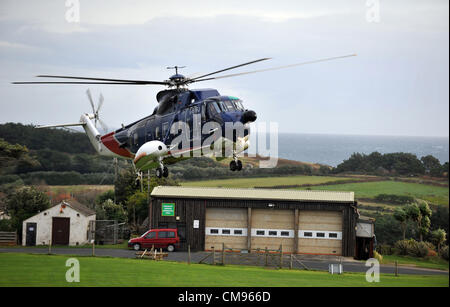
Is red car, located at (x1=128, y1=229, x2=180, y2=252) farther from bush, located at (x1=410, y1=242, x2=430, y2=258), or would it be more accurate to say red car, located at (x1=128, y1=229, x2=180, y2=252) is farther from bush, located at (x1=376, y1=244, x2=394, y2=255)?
bush, located at (x1=410, y1=242, x2=430, y2=258)

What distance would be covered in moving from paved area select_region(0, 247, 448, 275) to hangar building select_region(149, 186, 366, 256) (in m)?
1.77

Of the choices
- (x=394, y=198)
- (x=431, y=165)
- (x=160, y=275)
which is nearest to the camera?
(x=160, y=275)

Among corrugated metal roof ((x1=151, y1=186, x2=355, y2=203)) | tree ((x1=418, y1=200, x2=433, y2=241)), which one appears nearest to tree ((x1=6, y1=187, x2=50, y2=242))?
corrugated metal roof ((x1=151, y1=186, x2=355, y2=203))

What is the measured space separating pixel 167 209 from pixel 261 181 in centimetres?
2508

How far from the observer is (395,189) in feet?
273

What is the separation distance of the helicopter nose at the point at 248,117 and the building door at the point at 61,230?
3577 cm

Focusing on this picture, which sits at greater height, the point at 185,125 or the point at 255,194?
the point at 185,125

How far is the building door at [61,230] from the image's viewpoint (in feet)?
183

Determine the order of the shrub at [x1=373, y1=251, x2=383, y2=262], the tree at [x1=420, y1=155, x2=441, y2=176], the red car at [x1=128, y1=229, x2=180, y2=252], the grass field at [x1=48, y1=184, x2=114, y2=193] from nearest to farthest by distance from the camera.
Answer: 1. the red car at [x1=128, y1=229, x2=180, y2=252]
2. the shrub at [x1=373, y1=251, x2=383, y2=262]
3. the grass field at [x1=48, y1=184, x2=114, y2=193]
4. the tree at [x1=420, y1=155, x2=441, y2=176]

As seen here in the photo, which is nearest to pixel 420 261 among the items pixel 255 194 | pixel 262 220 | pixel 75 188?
pixel 262 220

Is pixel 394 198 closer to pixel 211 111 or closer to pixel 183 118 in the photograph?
pixel 183 118

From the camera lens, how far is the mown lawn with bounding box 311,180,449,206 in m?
77.3

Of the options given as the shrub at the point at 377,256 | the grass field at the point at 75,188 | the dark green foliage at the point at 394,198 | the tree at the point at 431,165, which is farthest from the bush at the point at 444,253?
the grass field at the point at 75,188
